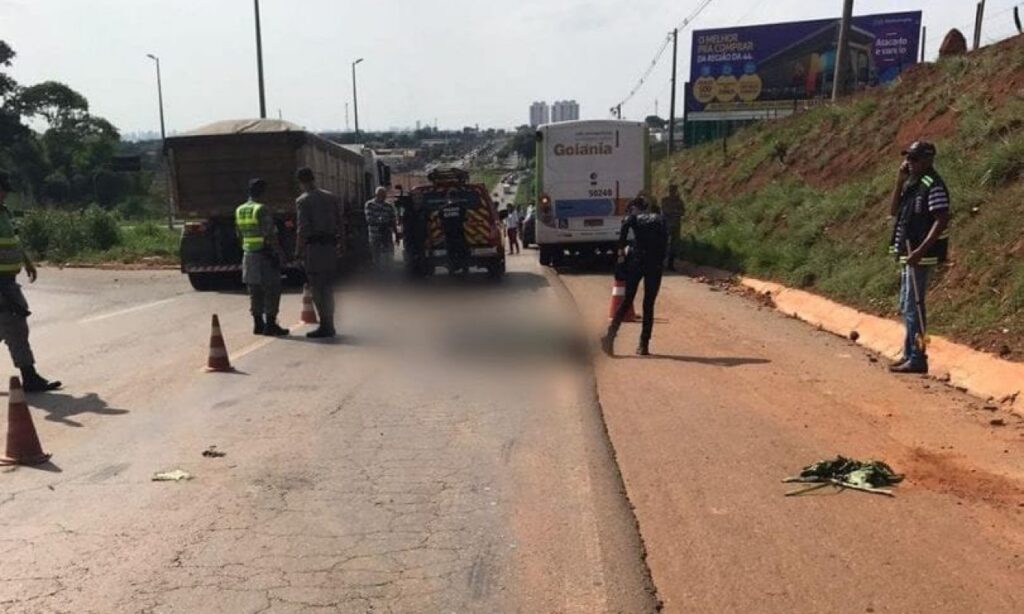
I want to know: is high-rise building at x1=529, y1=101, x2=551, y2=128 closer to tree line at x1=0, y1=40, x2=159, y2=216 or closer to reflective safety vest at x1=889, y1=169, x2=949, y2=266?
tree line at x1=0, y1=40, x2=159, y2=216

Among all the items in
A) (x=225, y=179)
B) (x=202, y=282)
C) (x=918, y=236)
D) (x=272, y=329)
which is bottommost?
(x=202, y=282)

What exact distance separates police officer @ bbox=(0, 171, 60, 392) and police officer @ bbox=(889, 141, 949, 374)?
7.58m

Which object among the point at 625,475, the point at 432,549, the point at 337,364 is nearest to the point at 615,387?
the point at 625,475

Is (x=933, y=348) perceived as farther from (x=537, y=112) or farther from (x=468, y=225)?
(x=537, y=112)

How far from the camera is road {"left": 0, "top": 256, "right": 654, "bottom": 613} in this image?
3.78 m

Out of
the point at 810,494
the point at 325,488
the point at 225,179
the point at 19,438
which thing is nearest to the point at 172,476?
the point at 325,488

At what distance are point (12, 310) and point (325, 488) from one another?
14.3 ft

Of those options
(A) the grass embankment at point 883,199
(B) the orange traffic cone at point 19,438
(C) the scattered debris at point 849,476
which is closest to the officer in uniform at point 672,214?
(A) the grass embankment at point 883,199

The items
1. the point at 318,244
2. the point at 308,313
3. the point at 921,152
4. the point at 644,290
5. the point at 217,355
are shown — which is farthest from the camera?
the point at 308,313

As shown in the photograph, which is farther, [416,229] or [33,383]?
[416,229]

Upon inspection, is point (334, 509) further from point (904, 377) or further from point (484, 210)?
point (484, 210)

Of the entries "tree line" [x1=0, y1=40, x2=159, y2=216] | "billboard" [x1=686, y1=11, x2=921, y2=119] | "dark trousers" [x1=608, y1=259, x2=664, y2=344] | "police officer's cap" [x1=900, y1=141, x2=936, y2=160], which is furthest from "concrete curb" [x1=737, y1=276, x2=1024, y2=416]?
"tree line" [x1=0, y1=40, x2=159, y2=216]

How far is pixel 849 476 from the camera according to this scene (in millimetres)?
4977

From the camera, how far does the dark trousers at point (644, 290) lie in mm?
8922
